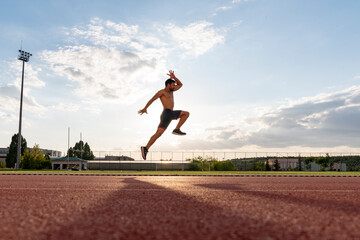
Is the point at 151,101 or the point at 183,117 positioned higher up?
the point at 151,101

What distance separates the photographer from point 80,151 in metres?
77.2

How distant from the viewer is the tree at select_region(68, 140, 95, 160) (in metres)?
77.5

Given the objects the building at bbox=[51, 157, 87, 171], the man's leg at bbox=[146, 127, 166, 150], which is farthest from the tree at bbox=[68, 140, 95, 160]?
the man's leg at bbox=[146, 127, 166, 150]

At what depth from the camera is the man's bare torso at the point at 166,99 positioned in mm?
12445

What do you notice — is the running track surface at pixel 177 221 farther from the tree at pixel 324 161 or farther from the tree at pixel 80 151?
the tree at pixel 80 151

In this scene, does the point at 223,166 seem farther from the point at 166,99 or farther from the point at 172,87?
the point at 166,99

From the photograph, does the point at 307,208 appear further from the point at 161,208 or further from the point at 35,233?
the point at 35,233

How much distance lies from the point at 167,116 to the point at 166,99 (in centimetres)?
65

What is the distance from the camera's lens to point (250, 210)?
10.7ft

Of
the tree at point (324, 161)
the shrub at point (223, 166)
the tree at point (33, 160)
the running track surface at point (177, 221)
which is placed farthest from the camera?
the tree at point (324, 161)

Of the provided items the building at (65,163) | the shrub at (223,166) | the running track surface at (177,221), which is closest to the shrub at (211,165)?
the shrub at (223,166)

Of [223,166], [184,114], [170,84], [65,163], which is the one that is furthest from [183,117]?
[65,163]

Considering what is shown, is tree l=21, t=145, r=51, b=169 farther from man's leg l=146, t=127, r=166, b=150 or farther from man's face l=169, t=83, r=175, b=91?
man's face l=169, t=83, r=175, b=91

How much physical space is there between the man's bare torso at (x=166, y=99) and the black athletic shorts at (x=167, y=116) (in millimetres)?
186
